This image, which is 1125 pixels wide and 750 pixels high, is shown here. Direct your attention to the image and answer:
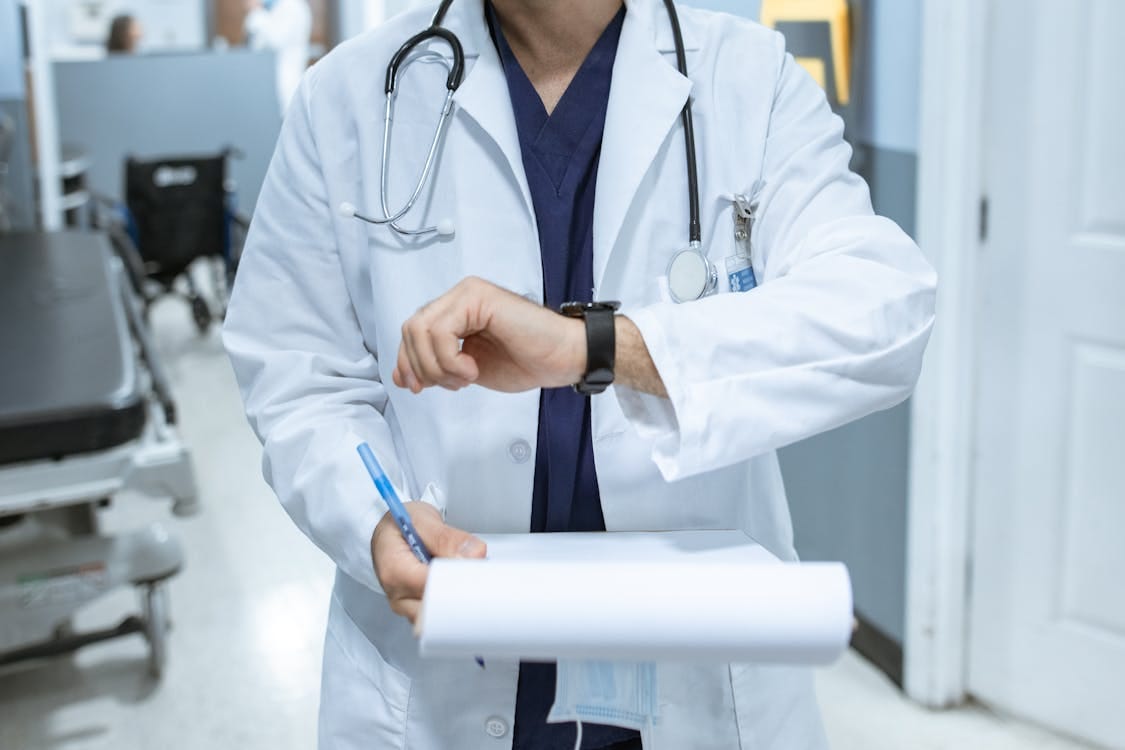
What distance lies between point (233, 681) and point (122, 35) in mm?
4661

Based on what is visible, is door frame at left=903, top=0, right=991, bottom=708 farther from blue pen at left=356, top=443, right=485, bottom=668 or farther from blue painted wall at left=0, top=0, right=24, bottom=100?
blue painted wall at left=0, top=0, right=24, bottom=100

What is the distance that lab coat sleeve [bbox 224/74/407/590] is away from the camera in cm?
86

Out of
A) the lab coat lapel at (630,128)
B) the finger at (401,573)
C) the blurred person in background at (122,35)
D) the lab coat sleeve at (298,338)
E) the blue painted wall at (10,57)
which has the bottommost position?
the finger at (401,573)

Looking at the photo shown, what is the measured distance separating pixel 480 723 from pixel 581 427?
232 millimetres

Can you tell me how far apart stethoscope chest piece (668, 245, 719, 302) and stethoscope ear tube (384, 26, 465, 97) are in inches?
8.4

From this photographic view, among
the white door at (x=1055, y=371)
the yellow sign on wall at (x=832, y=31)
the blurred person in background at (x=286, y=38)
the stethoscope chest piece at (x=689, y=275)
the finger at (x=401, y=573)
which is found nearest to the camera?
the finger at (x=401, y=573)

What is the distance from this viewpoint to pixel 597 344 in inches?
27.9

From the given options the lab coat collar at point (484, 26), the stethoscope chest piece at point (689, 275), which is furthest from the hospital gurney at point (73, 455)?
the stethoscope chest piece at point (689, 275)

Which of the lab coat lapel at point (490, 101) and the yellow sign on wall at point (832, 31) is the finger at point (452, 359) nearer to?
the lab coat lapel at point (490, 101)

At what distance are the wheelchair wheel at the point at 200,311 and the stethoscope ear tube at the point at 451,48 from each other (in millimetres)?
3832

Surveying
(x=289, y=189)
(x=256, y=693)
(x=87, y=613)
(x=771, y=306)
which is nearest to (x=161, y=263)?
(x=87, y=613)

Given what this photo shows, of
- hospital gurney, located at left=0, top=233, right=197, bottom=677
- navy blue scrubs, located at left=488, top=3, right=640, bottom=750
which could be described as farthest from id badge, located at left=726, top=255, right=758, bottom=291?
hospital gurney, located at left=0, top=233, right=197, bottom=677

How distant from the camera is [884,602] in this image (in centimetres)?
219

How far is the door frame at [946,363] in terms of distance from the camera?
1874mm
